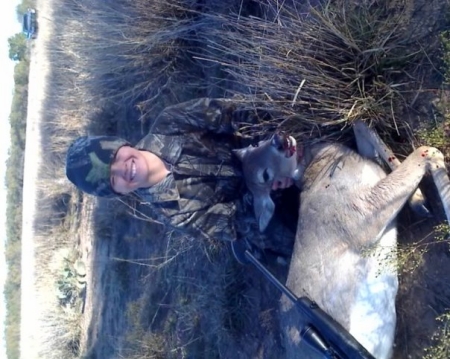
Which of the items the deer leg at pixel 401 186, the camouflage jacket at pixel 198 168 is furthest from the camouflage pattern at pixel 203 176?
the deer leg at pixel 401 186

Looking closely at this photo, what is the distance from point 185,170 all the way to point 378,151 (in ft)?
4.90

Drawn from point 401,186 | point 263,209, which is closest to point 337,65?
point 401,186

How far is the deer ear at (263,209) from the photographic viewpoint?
456 cm

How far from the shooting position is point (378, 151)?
4250 mm

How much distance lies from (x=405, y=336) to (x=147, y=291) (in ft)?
12.9

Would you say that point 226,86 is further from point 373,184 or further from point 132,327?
point 132,327

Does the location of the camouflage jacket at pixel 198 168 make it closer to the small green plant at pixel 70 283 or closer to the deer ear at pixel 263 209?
the deer ear at pixel 263 209

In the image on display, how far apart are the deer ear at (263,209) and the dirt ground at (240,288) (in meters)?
0.76

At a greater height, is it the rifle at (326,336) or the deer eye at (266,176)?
the deer eye at (266,176)

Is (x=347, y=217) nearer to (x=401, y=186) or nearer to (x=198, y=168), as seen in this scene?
(x=401, y=186)

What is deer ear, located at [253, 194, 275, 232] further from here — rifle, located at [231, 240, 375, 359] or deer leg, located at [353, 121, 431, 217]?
deer leg, located at [353, 121, 431, 217]

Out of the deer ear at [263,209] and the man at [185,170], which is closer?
the man at [185,170]

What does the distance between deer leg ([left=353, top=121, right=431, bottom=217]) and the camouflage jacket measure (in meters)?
1.03

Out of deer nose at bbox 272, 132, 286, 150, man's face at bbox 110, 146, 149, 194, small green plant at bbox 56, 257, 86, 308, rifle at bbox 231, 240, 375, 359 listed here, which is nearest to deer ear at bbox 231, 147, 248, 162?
deer nose at bbox 272, 132, 286, 150
